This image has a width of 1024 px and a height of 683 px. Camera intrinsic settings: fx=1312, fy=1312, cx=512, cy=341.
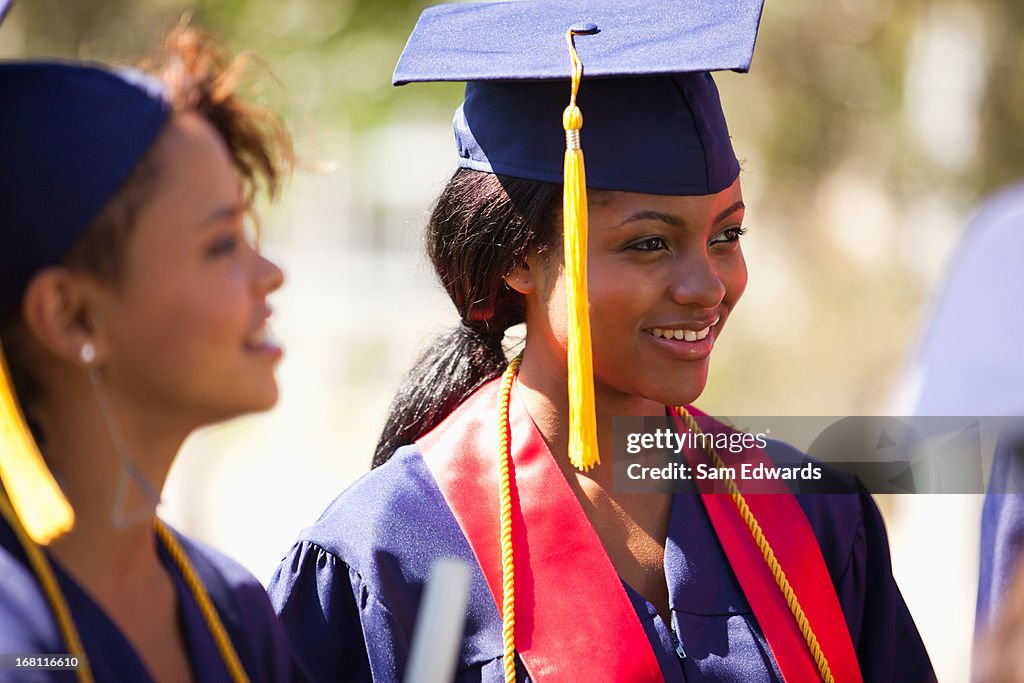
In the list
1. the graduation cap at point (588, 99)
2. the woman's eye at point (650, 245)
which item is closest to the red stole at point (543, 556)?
the graduation cap at point (588, 99)

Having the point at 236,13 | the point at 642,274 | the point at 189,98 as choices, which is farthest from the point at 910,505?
the point at 189,98

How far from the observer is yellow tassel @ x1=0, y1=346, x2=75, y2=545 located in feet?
5.04

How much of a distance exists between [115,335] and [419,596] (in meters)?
0.77

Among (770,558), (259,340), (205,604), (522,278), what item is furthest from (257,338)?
(770,558)

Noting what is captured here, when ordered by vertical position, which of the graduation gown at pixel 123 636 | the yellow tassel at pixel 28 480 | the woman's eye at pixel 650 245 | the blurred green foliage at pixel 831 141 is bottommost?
the graduation gown at pixel 123 636

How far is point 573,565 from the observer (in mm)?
2201

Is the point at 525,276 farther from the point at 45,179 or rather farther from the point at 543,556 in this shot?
the point at 45,179

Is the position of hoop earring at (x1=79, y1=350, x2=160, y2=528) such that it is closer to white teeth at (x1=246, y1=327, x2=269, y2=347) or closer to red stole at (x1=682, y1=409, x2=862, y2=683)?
white teeth at (x1=246, y1=327, x2=269, y2=347)

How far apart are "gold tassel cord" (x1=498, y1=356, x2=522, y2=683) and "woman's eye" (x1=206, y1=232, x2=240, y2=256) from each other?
2.50 feet

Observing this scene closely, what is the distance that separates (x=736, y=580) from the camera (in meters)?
2.26

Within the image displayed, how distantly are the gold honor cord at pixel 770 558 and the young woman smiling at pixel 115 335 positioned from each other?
958mm

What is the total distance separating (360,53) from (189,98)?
5454 millimetres

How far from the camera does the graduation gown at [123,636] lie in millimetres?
1526

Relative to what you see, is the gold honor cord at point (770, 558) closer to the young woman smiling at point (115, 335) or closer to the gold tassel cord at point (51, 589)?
the young woman smiling at point (115, 335)
